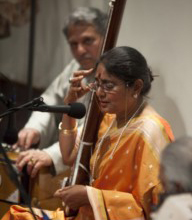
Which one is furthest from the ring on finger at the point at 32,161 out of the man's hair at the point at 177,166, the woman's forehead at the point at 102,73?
the man's hair at the point at 177,166

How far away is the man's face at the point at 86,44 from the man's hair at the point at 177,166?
1404 millimetres

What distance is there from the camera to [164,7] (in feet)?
8.09

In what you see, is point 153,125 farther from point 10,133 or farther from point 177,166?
point 10,133

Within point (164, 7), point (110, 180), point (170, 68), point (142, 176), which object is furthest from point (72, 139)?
point (164, 7)

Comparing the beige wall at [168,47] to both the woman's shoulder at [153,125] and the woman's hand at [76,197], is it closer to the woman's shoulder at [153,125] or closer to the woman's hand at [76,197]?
the woman's shoulder at [153,125]

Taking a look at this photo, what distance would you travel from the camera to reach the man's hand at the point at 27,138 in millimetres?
2578

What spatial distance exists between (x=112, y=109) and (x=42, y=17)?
244 centimetres

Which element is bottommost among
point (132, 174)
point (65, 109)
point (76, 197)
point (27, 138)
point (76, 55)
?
point (27, 138)

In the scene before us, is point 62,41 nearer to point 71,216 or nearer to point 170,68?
point 170,68

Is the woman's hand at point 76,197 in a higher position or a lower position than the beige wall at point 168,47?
lower

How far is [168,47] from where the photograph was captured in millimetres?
2457

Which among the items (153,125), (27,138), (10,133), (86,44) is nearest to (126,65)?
(153,125)

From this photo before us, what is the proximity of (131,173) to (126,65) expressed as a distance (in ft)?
1.36

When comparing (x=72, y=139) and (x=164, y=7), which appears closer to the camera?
(x=72, y=139)
